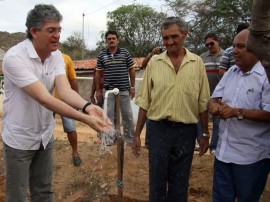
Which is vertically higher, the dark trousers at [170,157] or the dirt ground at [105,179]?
the dark trousers at [170,157]

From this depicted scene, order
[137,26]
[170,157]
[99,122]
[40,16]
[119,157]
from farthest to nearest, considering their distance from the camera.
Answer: [137,26] → [119,157] → [170,157] → [40,16] → [99,122]

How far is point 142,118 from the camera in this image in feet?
10.8

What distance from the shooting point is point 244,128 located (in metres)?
2.68

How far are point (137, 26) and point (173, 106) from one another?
3224 cm

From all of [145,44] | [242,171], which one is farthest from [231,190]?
[145,44]

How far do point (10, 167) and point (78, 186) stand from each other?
1.92 meters

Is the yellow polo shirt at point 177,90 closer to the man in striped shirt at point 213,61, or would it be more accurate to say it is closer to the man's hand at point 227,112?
the man's hand at point 227,112

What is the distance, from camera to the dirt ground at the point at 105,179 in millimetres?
4246

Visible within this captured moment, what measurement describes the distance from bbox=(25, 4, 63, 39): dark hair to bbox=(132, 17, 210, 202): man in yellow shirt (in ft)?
3.28

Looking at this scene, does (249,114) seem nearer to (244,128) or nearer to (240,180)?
(244,128)

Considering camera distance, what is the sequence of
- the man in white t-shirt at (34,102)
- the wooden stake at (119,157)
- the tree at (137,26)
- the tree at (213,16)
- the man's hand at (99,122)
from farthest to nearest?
the tree at (137,26) → the tree at (213,16) → the wooden stake at (119,157) → the man in white t-shirt at (34,102) → the man's hand at (99,122)

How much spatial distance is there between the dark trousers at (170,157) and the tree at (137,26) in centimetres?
2885

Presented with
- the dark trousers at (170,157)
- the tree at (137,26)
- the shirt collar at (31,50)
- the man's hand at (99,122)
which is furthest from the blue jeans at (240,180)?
the tree at (137,26)

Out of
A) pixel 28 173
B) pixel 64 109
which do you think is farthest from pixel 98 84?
pixel 64 109
